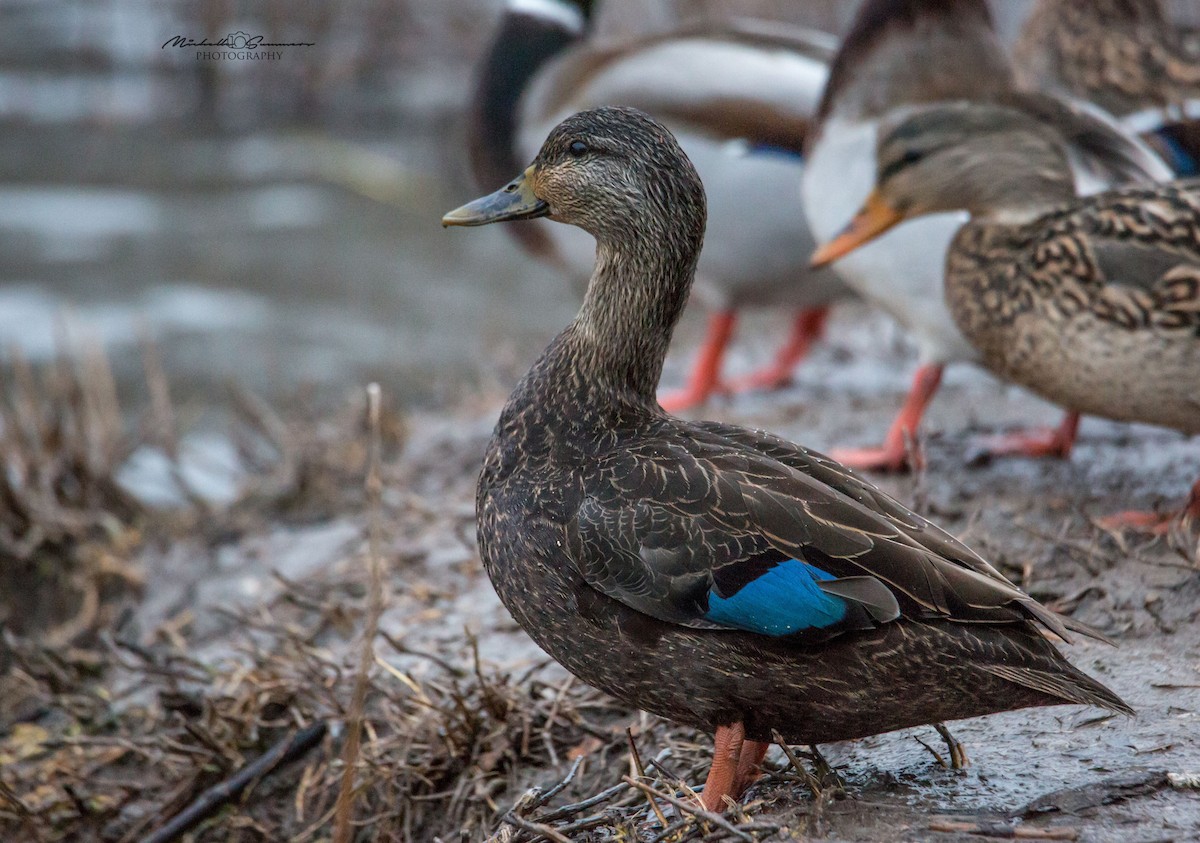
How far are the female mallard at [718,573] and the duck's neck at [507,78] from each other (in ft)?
11.0

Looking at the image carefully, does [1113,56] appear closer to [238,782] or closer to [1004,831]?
[1004,831]

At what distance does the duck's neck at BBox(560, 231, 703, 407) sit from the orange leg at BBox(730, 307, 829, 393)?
10.3 feet

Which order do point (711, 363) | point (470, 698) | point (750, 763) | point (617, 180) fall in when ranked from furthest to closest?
point (711, 363), point (470, 698), point (617, 180), point (750, 763)

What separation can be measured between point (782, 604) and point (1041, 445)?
235cm

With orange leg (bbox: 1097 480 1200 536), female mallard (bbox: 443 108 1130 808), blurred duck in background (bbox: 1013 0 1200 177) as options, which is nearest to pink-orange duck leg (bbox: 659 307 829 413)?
blurred duck in background (bbox: 1013 0 1200 177)

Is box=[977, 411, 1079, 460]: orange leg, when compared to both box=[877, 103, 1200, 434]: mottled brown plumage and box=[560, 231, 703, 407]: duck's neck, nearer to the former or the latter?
box=[877, 103, 1200, 434]: mottled brown plumage

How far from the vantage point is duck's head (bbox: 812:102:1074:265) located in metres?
4.20

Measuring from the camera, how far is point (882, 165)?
14.4ft

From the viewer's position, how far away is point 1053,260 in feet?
12.6

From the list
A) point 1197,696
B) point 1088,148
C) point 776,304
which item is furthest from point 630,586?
point 776,304

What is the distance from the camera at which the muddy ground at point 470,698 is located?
2.59 metres

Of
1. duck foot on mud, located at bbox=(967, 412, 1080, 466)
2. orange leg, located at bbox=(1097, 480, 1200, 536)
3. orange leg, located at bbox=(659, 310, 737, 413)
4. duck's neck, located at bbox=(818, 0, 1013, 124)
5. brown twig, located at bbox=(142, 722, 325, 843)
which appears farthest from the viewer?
orange leg, located at bbox=(659, 310, 737, 413)

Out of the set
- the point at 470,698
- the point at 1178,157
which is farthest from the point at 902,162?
the point at 470,698

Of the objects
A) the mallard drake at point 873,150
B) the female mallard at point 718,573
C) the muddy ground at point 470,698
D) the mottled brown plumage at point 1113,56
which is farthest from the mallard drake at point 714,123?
the female mallard at point 718,573
